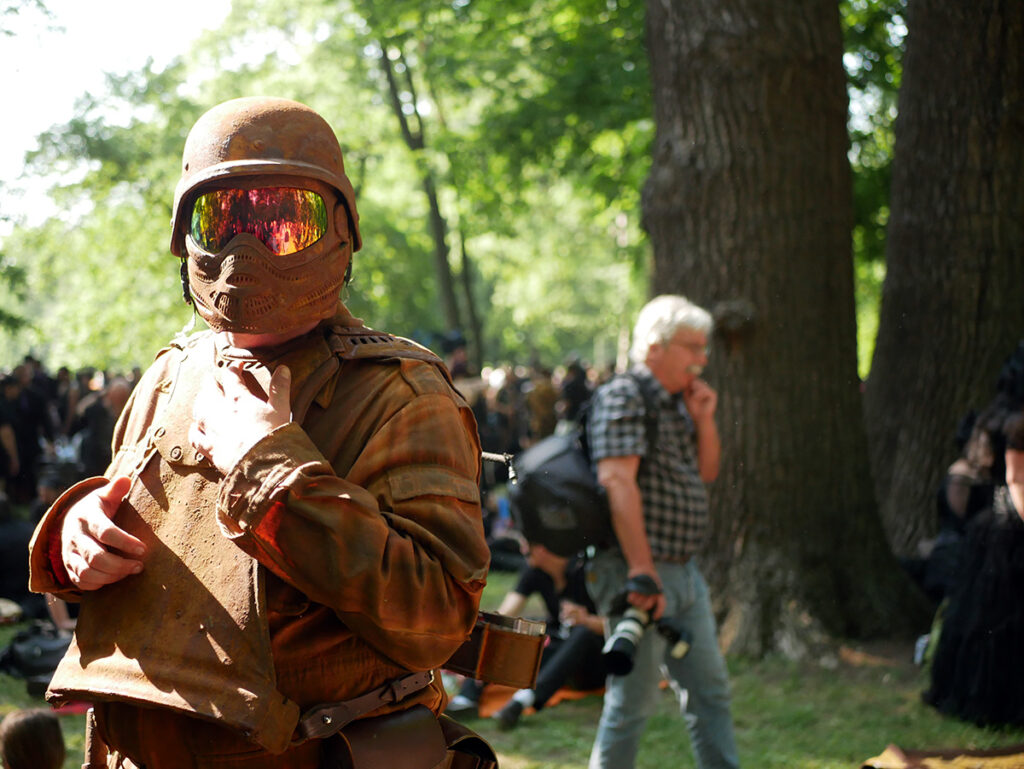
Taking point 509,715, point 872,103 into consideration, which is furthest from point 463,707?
point 872,103

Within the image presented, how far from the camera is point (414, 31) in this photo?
1390cm

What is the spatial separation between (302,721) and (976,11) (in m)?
7.97

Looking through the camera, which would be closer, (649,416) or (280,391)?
(280,391)

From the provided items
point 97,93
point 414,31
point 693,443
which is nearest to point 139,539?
point 693,443

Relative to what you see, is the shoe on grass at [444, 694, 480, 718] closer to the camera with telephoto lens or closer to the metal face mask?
the camera with telephoto lens

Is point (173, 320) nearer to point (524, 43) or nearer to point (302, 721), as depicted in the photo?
point (524, 43)

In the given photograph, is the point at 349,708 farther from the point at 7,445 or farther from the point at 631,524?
the point at 7,445

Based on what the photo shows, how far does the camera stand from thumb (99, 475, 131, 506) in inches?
76.1

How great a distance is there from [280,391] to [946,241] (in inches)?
287

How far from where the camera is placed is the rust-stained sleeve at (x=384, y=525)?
167 centimetres

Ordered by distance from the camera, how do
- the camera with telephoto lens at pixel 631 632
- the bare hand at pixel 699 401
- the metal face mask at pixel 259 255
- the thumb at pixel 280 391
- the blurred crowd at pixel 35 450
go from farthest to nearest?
1. the blurred crowd at pixel 35 450
2. the bare hand at pixel 699 401
3. the camera with telephoto lens at pixel 631 632
4. the metal face mask at pixel 259 255
5. the thumb at pixel 280 391

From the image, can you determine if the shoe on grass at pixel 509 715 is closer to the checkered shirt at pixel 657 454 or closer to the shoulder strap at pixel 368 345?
the checkered shirt at pixel 657 454

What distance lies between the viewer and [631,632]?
3.96 metres

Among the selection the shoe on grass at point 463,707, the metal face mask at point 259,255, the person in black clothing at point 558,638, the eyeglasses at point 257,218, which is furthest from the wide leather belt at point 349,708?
the shoe on grass at point 463,707
